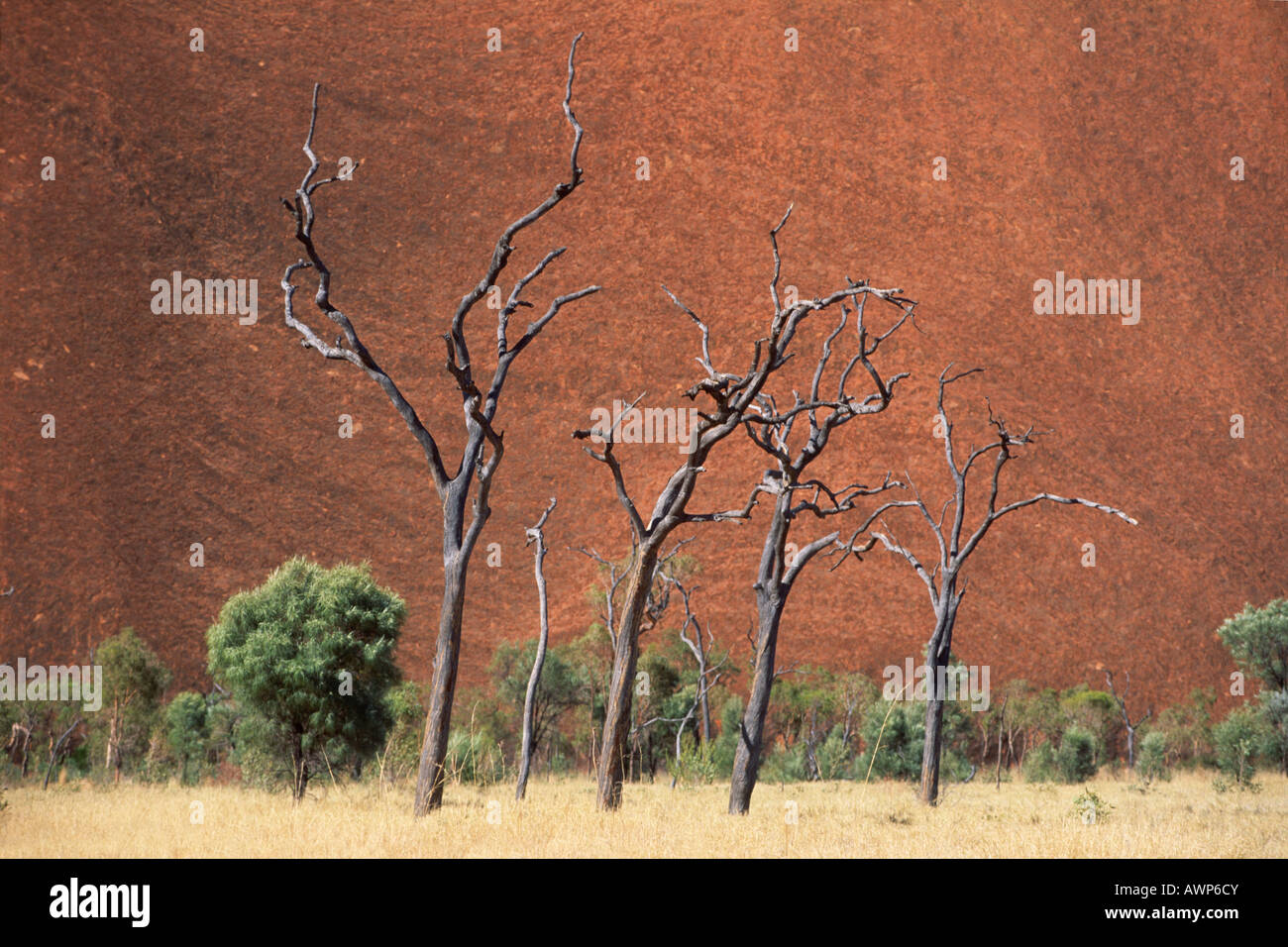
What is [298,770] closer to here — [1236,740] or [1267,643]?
[1236,740]

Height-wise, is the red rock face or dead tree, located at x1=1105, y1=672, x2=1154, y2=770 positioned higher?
the red rock face

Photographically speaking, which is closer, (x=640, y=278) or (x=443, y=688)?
(x=443, y=688)

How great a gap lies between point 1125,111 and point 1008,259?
10.9m

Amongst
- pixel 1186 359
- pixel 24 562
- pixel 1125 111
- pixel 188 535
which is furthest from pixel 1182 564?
pixel 24 562

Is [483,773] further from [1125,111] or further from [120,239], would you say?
[1125,111]

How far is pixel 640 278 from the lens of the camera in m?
49.7

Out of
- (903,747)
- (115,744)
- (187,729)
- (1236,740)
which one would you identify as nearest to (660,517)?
(115,744)

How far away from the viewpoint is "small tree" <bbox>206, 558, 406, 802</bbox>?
15984 mm

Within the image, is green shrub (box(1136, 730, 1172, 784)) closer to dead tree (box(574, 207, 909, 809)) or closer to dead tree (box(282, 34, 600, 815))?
dead tree (box(574, 207, 909, 809))

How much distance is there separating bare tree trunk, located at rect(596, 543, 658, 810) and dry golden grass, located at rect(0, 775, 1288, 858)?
1.12 ft

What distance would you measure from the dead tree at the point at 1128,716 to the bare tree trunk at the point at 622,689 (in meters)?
24.8

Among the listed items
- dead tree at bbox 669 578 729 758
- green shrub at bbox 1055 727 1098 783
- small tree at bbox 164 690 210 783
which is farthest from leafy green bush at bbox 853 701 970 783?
small tree at bbox 164 690 210 783

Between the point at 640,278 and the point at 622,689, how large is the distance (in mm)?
38499

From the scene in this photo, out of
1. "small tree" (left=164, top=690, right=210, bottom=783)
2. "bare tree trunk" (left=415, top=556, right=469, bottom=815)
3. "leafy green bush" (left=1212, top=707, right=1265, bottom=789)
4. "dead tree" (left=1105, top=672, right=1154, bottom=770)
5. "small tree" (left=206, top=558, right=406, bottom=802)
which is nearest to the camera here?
"bare tree trunk" (left=415, top=556, right=469, bottom=815)
